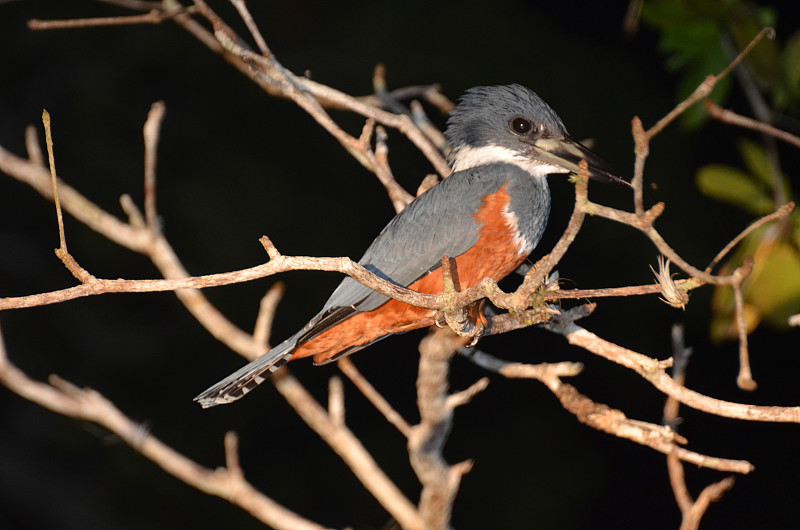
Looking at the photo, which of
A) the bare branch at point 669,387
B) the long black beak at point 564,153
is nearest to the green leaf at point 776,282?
the bare branch at point 669,387

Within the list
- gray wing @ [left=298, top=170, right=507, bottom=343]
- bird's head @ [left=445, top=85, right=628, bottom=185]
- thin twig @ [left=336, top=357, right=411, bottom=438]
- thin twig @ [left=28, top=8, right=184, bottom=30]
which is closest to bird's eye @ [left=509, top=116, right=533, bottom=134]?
bird's head @ [left=445, top=85, right=628, bottom=185]

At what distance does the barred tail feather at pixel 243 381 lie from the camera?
2457 mm

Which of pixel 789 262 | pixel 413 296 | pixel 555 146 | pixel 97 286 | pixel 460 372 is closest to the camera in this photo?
pixel 97 286

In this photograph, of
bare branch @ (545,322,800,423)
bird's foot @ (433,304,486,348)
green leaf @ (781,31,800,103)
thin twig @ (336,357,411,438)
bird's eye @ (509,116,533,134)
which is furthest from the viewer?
bird's eye @ (509,116,533,134)

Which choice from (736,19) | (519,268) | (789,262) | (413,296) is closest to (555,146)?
(519,268)

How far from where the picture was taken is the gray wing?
8.48 feet

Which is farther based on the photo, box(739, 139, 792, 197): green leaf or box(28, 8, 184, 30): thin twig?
box(28, 8, 184, 30): thin twig

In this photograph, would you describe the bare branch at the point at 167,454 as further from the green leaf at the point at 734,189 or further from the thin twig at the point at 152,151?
the green leaf at the point at 734,189

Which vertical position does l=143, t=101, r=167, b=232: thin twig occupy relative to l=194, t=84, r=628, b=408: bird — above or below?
above

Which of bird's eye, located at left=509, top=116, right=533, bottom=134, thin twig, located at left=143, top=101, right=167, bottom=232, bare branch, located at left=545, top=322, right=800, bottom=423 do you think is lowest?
bare branch, located at left=545, top=322, right=800, bottom=423

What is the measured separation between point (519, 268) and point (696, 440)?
7.41 ft

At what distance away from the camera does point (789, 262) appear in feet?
7.53

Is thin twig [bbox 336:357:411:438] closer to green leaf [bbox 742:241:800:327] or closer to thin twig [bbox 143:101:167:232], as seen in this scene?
thin twig [bbox 143:101:167:232]

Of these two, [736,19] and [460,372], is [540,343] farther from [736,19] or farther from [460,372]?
[736,19]
